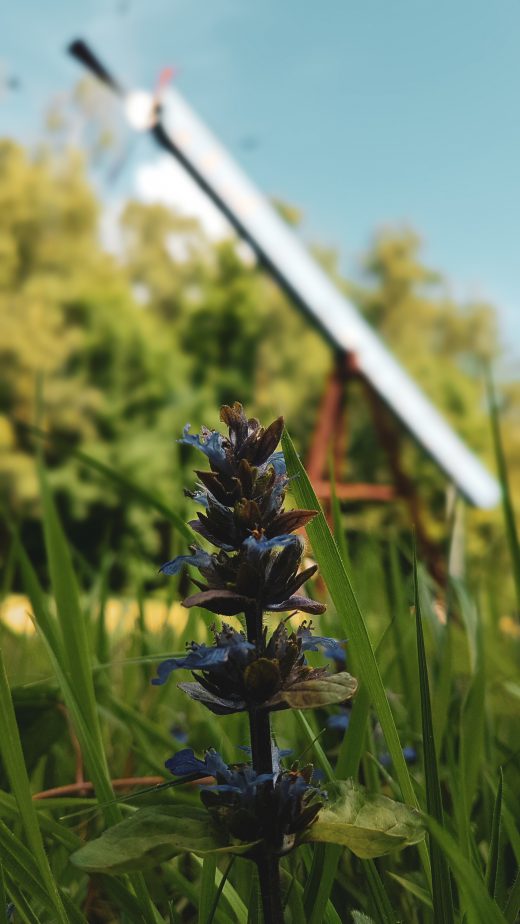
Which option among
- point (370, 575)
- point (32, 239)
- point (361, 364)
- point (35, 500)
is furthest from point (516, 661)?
point (32, 239)

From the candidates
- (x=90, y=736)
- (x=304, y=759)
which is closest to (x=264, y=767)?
(x=90, y=736)

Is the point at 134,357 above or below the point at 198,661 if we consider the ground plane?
above

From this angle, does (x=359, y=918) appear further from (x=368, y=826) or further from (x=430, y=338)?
(x=430, y=338)

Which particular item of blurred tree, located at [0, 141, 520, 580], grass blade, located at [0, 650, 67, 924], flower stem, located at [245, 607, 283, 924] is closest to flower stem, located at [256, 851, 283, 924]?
flower stem, located at [245, 607, 283, 924]

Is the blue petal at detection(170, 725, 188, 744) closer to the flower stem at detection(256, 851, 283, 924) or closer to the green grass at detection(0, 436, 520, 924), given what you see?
the green grass at detection(0, 436, 520, 924)

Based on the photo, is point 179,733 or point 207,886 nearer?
point 207,886

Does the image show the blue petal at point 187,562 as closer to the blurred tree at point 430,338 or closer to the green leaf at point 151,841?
the green leaf at point 151,841
